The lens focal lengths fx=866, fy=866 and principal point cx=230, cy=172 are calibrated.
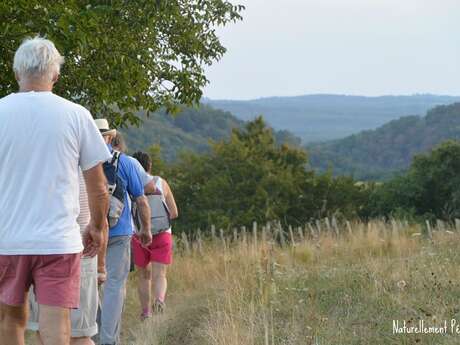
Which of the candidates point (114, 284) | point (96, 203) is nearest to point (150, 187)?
point (114, 284)

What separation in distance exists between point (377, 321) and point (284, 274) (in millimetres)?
1867

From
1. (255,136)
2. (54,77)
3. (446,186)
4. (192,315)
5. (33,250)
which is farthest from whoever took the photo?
(255,136)

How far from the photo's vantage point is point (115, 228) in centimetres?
624

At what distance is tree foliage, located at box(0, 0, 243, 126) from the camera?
826 cm

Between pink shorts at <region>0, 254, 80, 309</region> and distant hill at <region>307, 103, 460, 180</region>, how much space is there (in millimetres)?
119295

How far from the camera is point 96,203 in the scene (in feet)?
13.9

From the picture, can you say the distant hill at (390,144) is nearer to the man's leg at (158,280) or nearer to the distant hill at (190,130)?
the distant hill at (190,130)

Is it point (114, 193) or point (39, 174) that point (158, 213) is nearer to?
point (114, 193)

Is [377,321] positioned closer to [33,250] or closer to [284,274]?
[284,274]

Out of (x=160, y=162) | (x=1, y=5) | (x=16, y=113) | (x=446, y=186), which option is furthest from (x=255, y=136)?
(x=16, y=113)

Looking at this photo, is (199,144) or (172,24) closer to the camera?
(172,24)

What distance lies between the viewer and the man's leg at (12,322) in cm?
416

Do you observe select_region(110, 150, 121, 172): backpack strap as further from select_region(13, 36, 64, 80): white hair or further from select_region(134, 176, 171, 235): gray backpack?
select_region(13, 36, 64, 80): white hair

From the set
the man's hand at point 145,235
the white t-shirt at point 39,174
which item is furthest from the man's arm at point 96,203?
the man's hand at point 145,235
